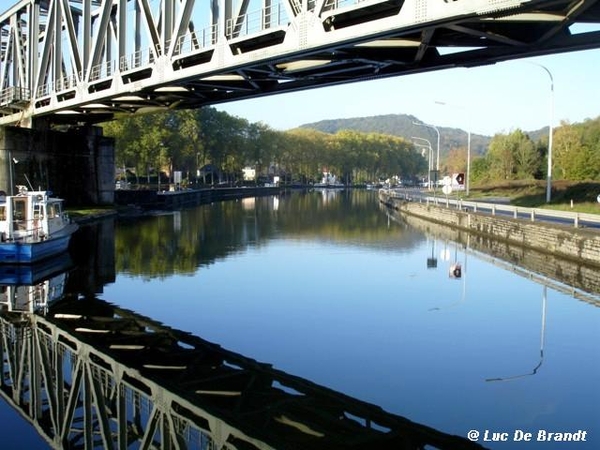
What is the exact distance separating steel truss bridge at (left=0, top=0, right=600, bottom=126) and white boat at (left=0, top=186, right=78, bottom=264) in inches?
305

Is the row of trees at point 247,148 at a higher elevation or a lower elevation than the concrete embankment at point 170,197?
higher

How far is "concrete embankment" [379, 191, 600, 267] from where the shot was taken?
28.4m

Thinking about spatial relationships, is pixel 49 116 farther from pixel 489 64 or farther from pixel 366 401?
pixel 366 401

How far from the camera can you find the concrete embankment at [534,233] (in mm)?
28391

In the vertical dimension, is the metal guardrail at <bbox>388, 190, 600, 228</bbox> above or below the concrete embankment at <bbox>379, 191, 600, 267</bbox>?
above

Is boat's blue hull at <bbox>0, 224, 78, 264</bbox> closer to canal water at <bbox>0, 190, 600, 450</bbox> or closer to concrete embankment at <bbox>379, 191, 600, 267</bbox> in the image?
canal water at <bbox>0, 190, 600, 450</bbox>

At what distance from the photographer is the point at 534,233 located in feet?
112

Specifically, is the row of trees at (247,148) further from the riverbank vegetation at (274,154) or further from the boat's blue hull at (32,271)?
the boat's blue hull at (32,271)

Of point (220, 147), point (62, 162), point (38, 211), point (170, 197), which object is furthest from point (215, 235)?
point (220, 147)

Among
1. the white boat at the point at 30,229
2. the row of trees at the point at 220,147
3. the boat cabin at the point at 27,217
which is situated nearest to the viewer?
the white boat at the point at 30,229

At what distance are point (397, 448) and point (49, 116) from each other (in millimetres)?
48046

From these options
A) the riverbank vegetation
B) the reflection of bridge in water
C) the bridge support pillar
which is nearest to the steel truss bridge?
the bridge support pillar

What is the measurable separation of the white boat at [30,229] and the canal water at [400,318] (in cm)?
163

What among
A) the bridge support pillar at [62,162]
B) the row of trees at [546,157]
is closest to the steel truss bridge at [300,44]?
the bridge support pillar at [62,162]
